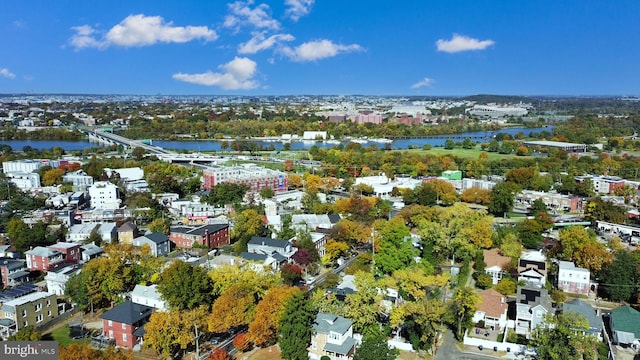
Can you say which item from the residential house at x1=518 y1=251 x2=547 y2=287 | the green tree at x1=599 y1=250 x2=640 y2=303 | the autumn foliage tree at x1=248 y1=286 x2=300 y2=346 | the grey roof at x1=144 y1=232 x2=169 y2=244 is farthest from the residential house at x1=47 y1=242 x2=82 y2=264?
the green tree at x1=599 y1=250 x2=640 y2=303

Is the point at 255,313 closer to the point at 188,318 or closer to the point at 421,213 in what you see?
the point at 188,318

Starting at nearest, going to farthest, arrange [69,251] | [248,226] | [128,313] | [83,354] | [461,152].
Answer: [83,354] → [128,313] → [69,251] → [248,226] → [461,152]

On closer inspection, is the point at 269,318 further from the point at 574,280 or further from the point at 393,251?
the point at 574,280

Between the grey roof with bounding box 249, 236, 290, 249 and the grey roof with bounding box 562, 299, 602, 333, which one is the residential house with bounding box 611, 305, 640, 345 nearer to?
the grey roof with bounding box 562, 299, 602, 333

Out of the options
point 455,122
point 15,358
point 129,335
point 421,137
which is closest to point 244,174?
point 129,335

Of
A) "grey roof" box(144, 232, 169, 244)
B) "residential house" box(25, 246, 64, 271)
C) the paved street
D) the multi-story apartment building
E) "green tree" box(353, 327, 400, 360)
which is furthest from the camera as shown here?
the multi-story apartment building

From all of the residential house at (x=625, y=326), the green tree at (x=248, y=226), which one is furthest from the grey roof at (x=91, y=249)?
the residential house at (x=625, y=326)

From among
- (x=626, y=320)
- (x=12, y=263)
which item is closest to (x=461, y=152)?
(x=626, y=320)
